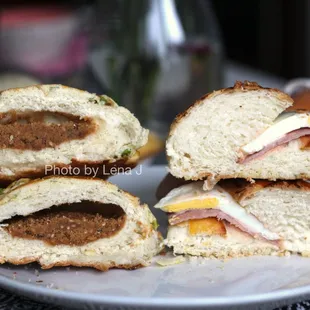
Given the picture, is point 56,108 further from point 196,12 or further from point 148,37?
point 196,12

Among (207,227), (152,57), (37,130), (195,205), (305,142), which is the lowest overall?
(152,57)

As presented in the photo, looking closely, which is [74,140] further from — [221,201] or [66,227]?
[221,201]

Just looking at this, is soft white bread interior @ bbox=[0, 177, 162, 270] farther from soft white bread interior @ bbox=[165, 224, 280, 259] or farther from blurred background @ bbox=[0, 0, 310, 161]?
blurred background @ bbox=[0, 0, 310, 161]

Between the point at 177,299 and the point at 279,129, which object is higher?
the point at 279,129

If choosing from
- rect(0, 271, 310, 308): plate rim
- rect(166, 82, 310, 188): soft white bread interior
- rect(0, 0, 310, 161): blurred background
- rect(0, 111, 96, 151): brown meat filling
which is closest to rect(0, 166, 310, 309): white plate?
rect(0, 271, 310, 308): plate rim

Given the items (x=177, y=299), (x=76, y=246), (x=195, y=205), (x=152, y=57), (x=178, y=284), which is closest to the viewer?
(x=177, y=299)

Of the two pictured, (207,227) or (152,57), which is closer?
(207,227)

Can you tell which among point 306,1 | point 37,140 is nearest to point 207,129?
point 37,140

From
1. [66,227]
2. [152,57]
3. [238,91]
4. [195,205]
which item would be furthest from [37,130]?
[152,57]

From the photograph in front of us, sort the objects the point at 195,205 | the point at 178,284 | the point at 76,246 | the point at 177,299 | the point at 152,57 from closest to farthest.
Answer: the point at 177,299 → the point at 178,284 → the point at 76,246 → the point at 195,205 → the point at 152,57
